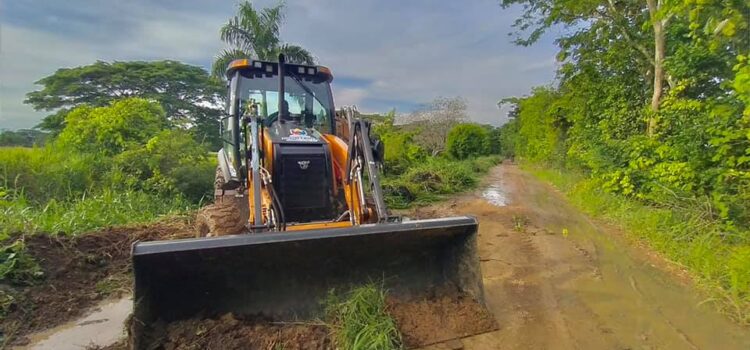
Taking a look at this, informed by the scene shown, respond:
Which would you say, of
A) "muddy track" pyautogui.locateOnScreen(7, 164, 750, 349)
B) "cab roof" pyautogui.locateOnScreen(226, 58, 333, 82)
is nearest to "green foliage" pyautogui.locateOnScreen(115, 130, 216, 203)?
"muddy track" pyautogui.locateOnScreen(7, 164, 750, 349)

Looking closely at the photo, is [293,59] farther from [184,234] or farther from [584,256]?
[584,256]

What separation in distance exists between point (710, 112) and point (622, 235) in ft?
7.45

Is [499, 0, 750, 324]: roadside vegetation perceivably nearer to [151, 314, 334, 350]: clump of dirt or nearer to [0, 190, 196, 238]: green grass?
[151, 314, 334, 350]: clump of dirt

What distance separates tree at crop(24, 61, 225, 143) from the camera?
2041 centimetres

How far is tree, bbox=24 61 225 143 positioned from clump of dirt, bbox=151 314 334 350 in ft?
56.7

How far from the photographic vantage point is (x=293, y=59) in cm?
1620

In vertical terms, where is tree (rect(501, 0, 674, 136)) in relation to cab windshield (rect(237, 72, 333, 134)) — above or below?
above

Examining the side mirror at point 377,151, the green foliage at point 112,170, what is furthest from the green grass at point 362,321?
the green foliage at point 112,170

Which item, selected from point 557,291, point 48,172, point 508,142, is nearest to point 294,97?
point 557,291

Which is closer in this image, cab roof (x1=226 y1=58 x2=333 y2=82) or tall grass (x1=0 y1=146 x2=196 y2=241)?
cab roof (x1=226 y1=58 x2=333 y2=82)

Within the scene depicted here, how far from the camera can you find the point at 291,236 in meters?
2.81

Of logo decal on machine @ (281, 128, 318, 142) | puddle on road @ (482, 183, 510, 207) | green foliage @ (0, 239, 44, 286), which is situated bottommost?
puddle on road @ (482, 183, 510, 207)

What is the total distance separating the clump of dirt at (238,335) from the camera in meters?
2.67

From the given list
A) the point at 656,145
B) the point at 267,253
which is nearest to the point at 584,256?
the point at 656,145
